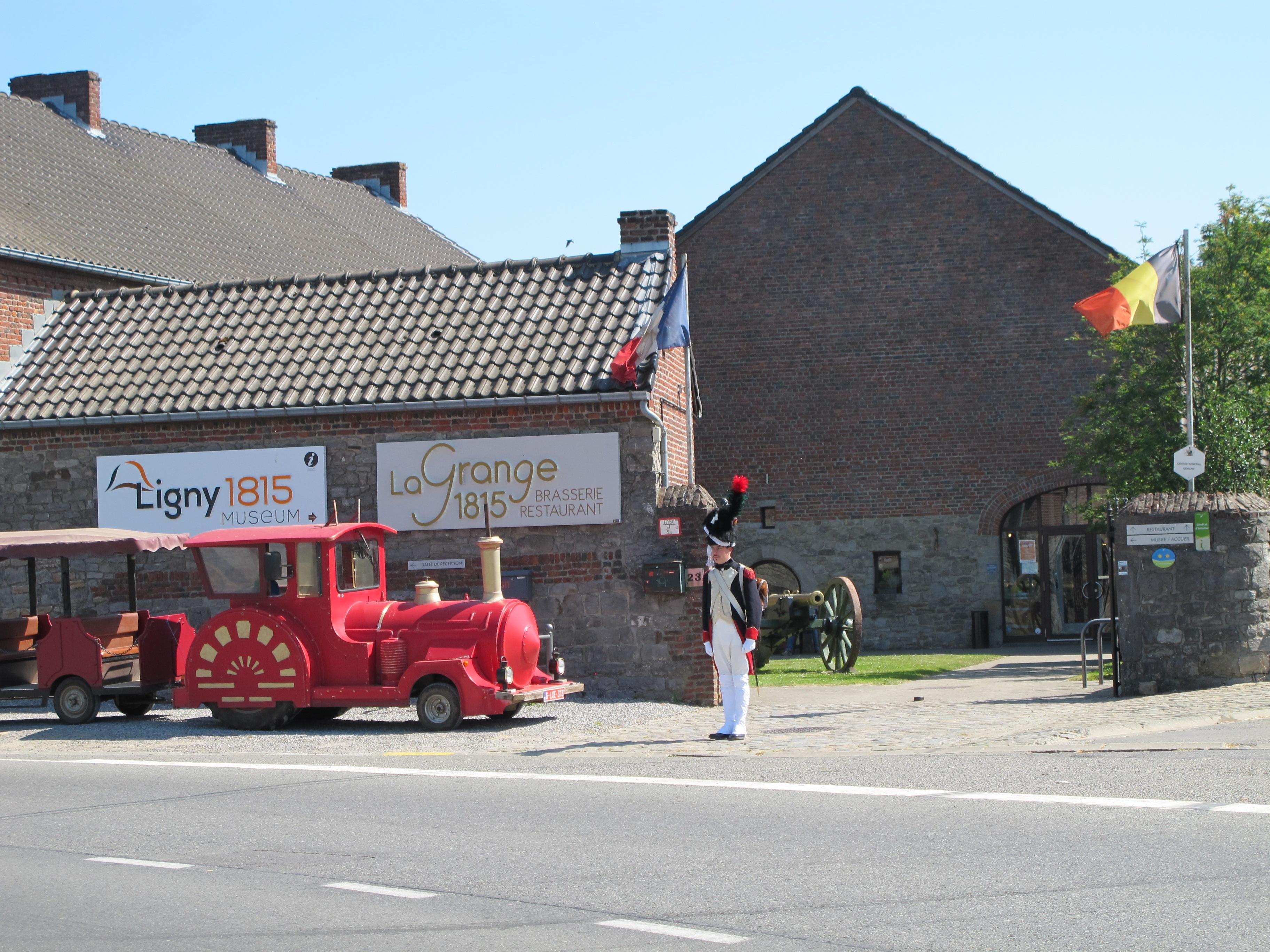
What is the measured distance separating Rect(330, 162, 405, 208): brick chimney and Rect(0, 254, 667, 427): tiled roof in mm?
23216

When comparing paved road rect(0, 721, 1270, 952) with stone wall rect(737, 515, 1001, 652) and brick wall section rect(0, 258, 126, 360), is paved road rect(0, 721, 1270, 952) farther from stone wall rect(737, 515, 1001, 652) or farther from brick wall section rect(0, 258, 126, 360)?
stone wall rect(737, 515, 1001, 652)

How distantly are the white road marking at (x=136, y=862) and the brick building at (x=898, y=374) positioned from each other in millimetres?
20810

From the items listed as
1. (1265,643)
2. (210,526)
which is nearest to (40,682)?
(210,526)

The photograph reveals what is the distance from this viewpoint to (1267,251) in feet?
67.3

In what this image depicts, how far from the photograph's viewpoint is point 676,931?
570 cm

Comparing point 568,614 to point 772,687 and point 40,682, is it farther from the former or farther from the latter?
point 40,682

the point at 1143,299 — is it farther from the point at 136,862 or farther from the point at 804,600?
the point at 136,862

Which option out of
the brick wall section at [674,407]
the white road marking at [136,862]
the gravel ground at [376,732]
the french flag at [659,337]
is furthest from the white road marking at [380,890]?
the brick wall section at [674,407]

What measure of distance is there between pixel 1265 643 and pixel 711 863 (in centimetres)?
965

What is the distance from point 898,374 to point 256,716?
55.3ft

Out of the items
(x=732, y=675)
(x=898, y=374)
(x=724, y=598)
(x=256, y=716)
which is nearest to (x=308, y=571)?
(x=256, y=716)

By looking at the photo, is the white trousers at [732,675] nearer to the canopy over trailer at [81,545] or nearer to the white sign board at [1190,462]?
the canopy over trailer at [81,545]

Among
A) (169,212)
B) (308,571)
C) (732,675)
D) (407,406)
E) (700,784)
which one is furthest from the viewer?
(169,212)

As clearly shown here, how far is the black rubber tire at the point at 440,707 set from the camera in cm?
1322
